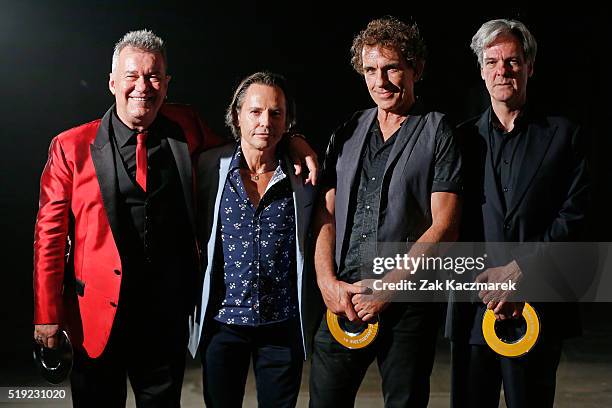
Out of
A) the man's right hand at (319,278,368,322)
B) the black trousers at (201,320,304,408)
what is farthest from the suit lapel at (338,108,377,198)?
the black trousers at (201,320,304,408)

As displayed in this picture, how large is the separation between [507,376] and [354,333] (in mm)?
531

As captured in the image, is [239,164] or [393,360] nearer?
[393,360]

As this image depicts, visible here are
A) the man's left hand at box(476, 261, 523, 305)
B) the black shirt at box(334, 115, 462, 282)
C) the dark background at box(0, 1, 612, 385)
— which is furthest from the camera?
the dark background at box(0, 1, 612, 385)

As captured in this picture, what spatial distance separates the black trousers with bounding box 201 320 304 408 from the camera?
2453 millimetres

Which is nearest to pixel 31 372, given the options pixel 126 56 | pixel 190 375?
pixel 190 375

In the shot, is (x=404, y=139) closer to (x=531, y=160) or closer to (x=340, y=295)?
(x=531, y=160)

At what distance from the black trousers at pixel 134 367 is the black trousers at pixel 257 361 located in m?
0.15

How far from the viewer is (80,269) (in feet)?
8.30

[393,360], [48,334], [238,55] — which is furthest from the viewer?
[238,55]

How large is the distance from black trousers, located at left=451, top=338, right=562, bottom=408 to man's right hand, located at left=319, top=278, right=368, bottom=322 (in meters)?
0.42

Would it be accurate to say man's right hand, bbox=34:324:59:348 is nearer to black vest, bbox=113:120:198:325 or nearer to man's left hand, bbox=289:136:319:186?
black vest, bbox=113:120:198:325

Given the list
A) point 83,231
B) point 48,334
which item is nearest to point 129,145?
point 83,231

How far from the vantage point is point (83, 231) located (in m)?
2.51

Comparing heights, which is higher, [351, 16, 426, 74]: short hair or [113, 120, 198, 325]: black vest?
[351, 16, 426, 74]: short hair
